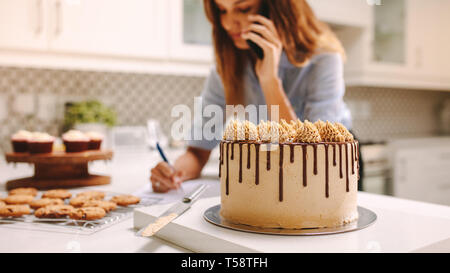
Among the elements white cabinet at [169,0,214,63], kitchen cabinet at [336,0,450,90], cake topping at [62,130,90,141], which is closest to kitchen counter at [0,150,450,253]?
cake topping at [62,130,90,141]

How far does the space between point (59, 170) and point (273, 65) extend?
773 mm

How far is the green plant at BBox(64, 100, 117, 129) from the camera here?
2453 millimetres

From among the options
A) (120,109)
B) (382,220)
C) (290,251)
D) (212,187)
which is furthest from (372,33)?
(290,251)

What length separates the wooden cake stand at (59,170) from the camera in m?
1.25

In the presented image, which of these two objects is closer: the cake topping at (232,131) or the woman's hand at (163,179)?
the cake topping at (232,131)

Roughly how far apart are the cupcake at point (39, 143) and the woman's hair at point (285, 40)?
64 centimetres

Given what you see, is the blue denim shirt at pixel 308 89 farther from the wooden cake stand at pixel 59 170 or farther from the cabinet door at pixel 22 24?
the cabinet door at pixel 22 24

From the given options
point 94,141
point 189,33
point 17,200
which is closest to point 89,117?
point 189,33

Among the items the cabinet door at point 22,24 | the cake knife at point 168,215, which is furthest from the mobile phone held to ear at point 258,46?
the cabinet door at point 22,24

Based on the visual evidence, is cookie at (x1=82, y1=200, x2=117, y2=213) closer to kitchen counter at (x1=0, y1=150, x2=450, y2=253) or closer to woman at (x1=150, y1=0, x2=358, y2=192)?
kitchen counter at (x1=0, y1=150, x2=450, y2=253)

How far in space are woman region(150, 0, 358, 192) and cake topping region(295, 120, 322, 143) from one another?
0.60m

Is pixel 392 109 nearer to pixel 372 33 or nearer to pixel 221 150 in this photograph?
pixel 372 33

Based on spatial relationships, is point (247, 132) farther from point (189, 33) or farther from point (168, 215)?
point (189, 33)

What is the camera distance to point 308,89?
4.83ft
